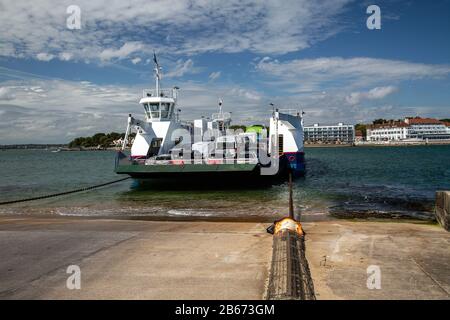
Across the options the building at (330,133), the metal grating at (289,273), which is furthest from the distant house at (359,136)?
the metal grating at (289,273)

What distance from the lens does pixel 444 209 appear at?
9.54 metres

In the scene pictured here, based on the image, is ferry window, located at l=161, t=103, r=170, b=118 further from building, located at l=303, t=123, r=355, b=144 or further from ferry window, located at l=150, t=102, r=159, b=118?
building, located at l=303, t=123, r=355, b=144

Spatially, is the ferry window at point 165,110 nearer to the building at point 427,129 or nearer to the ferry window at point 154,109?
the ferry window at point 154,109

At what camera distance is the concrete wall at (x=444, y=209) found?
9188 millimetres

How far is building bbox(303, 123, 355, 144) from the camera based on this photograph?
189 metres

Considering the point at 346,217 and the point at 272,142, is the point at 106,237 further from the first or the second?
the point at 272,142

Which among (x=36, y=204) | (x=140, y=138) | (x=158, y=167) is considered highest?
(x=140, y=138)

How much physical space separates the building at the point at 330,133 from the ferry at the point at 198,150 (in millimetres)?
166316


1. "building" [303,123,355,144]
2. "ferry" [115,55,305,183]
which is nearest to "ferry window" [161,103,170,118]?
"ferry" [115,55,305,183]

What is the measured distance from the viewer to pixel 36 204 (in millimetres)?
18609

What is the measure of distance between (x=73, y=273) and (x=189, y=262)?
1.87 m

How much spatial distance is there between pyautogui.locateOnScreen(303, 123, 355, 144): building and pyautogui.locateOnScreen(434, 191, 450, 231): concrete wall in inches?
7165

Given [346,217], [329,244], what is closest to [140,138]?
[346,217]

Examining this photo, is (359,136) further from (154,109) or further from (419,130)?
(154,109)
